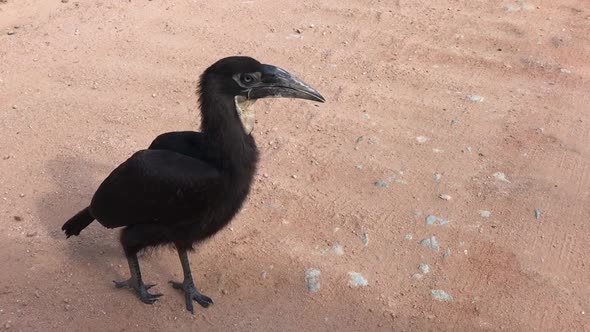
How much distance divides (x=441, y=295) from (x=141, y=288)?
1.70 meters

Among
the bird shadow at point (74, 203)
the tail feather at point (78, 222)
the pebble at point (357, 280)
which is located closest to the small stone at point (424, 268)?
the pebble at point (357, 280)

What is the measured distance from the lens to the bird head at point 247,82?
306cm

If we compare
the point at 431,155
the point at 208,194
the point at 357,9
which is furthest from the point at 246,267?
the point at 357,9

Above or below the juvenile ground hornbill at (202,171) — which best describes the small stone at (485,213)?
below

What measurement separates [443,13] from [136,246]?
14.4 feet

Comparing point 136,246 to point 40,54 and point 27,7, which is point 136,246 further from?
point 27,7

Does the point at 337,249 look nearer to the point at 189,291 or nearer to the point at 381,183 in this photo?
the point at 381,183

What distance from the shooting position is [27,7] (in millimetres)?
6422

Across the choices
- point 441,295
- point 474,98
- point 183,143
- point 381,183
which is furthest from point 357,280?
point 474,98

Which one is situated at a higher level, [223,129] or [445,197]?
[223,129]

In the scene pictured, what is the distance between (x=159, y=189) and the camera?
9.95ft

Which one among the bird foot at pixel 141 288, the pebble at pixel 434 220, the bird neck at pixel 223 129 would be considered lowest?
the pebble at pixel 434 220

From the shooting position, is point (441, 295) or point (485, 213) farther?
point (485, 213)

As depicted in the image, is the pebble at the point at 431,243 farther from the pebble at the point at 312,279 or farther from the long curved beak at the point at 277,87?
the long curved beak at the point at 277,87
